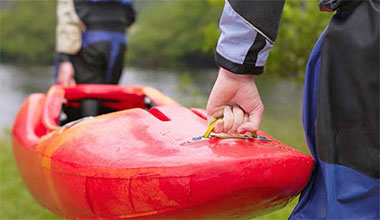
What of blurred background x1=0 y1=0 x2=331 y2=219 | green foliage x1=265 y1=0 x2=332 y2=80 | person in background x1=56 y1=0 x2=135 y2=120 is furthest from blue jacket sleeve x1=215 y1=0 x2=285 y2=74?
green foliage x1=265 y1=0 x2=332 y2=80

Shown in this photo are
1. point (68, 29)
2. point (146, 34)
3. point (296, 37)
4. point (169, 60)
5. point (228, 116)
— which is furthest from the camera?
point (146, 34)

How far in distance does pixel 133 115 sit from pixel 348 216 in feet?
3.47

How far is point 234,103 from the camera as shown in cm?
147

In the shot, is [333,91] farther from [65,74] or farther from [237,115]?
[65,74]

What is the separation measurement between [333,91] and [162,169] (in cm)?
60

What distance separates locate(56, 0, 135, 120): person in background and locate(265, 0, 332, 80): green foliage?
3.10 metres

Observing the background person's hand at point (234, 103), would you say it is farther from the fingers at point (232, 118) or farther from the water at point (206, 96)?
the water at point (206, 96)

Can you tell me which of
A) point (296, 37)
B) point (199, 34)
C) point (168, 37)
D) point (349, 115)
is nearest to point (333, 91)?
point (349, 115)

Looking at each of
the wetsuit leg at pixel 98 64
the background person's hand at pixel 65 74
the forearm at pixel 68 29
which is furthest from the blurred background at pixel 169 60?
the forearm at pixel 68 29

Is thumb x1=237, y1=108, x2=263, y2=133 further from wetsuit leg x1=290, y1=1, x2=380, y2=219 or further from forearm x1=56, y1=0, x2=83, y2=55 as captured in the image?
forearm x1=56, y1=0, x2=83, y2=55

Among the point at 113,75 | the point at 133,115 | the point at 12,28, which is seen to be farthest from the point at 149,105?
the point at 12,28

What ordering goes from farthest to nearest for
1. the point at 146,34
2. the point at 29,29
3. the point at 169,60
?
the point at 146,34
the point at 169,60
the point at 29,29

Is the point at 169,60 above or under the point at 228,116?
under

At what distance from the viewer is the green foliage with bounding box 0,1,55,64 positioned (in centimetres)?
2898
